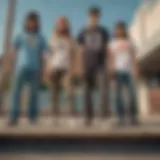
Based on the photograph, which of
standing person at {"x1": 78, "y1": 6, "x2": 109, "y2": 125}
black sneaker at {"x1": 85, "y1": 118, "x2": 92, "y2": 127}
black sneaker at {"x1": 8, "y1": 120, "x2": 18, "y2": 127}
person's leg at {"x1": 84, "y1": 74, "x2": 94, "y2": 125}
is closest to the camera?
black sneaker at {"x1": 8, "y1": 120, "x2": 18, "y2": 127}

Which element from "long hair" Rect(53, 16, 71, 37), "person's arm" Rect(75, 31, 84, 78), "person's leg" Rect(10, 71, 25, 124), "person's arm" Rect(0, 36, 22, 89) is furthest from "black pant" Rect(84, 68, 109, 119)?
"person's arm" Rect(0, 36, 22, 89)

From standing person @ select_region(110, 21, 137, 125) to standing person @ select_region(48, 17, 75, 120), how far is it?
0.47 m

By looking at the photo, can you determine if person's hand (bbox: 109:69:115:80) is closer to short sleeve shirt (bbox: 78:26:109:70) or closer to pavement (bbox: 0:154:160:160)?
short sleeve shirt (bbox: 78:26:109:70)

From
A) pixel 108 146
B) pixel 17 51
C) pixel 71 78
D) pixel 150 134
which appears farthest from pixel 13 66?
pixel 150 134

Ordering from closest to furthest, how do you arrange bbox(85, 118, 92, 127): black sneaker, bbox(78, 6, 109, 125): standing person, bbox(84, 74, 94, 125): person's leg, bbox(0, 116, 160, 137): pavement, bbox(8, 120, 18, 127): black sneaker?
bbox(0, 116, 160, 137): pavement, bbox(8, 120, 18, 127): black sneaker, bbox(85, 118, 92, 127): black sneaker, bbox(84, 74, 94, 125): person's leg, bbox(78, 6, 109, 125): standing person

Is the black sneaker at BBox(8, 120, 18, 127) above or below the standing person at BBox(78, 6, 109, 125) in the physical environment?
below

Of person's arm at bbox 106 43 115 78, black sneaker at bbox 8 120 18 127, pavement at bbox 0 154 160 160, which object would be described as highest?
person's arm at bbox 106 43 115 78

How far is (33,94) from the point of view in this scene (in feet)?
13.6

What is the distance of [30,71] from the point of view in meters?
4.19

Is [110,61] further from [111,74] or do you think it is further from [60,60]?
[60,60]

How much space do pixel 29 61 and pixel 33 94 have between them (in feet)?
1.14

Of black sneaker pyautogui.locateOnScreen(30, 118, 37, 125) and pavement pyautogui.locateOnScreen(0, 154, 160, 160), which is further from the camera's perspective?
black sneaker pyautogui.locateOnScreen(30, 118, 37, 125)

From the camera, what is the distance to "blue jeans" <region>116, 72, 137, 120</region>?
4184 mm

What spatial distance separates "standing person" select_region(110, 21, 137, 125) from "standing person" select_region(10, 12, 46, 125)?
0.78 metres
